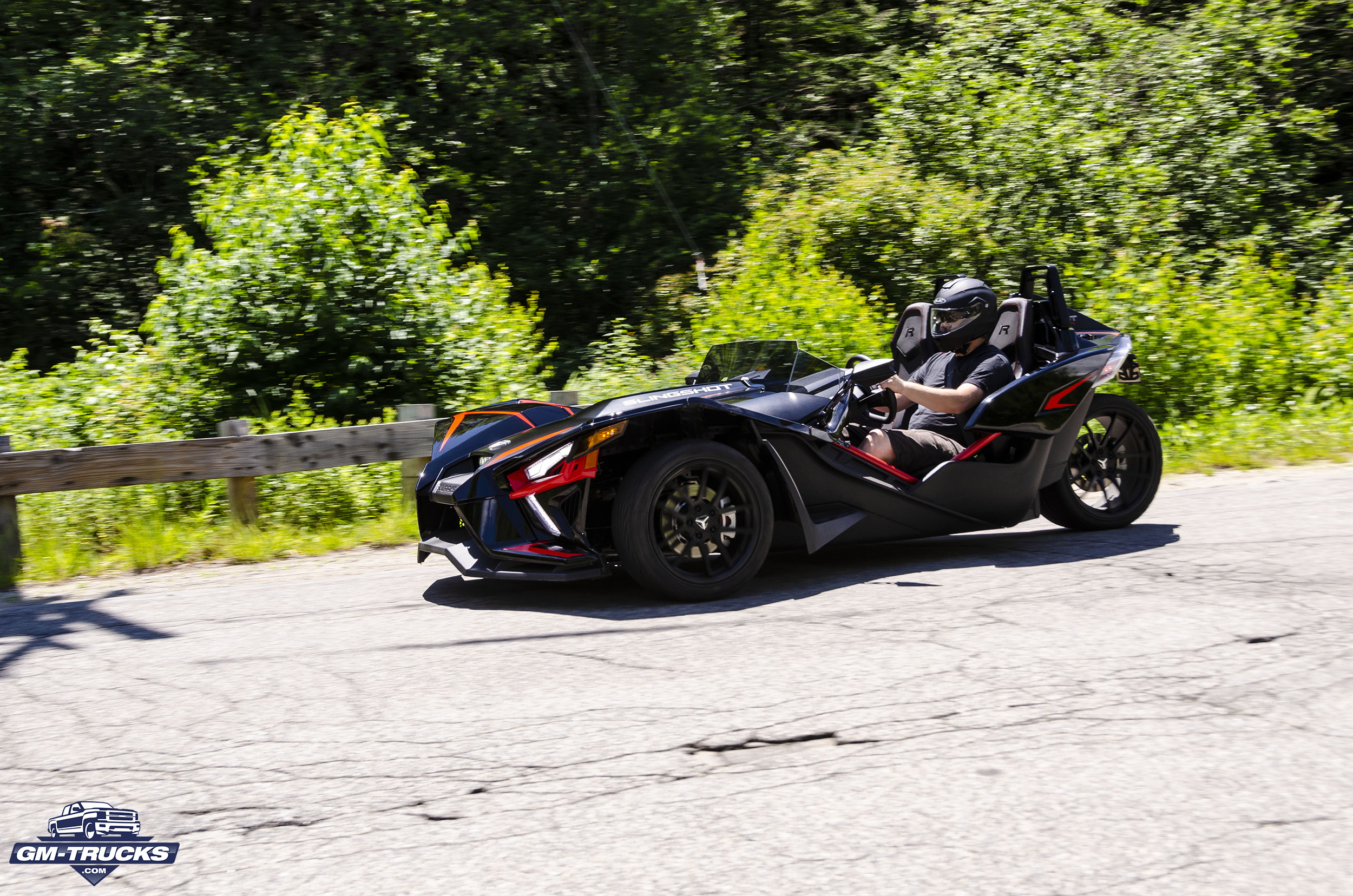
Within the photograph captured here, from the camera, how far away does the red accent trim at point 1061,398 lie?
19.0 feet

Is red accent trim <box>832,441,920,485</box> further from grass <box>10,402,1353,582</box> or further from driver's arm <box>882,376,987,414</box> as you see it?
grass <box>10,402,1353,582</box>

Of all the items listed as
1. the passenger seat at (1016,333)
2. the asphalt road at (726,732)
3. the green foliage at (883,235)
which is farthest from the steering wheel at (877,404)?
the green foliage at (883,235)

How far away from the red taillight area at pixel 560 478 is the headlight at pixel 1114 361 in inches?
113

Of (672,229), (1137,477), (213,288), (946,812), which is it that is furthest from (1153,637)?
(672,229)

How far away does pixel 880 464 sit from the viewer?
17.8ft

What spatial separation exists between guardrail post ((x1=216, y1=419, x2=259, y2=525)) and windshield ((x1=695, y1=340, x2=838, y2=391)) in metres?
3.17

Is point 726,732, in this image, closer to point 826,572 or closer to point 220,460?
point 826,572

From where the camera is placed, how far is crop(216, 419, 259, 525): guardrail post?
281 inches

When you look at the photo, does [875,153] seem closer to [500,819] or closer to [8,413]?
[8,413]

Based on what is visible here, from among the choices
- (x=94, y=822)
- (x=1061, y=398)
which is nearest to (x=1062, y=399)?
(x=1061, y=398)

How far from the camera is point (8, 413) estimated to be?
8867 mm

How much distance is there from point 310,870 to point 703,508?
8.54ft

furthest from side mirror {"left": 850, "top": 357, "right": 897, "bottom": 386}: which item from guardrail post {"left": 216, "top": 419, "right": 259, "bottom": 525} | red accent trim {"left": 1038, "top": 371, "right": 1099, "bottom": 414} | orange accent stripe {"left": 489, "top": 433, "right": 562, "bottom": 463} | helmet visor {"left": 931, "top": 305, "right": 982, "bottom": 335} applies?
guardrail post {"left": 216, "top": 419, "right": 259, "bottom": 525}

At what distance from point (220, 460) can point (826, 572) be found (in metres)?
3.92
